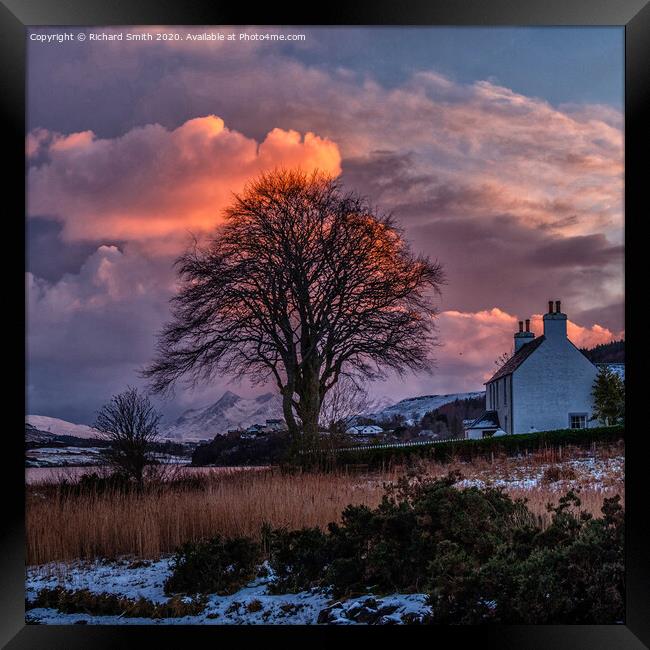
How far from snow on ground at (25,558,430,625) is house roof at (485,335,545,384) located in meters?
3.50

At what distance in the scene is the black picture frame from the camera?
5039mm

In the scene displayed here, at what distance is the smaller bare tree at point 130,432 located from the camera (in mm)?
8289

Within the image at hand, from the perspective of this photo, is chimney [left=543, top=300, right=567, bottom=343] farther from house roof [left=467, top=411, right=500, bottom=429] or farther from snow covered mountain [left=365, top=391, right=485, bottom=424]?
house roof [left=467, top=411, right=500, bottom=429]

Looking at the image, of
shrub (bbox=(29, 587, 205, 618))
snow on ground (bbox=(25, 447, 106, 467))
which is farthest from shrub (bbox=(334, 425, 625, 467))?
shrub (bbox=(29, 587, 205, 618))

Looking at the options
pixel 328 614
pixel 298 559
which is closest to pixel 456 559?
pixel 328 614

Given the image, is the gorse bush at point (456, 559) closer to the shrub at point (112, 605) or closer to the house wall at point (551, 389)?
the shrub at point (112, 605)

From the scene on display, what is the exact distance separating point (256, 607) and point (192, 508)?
2.05m

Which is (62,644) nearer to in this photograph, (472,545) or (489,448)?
(472,545)

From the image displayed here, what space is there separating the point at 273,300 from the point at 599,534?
23.7 feet

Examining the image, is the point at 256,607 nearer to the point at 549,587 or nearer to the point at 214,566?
the point at 214,566

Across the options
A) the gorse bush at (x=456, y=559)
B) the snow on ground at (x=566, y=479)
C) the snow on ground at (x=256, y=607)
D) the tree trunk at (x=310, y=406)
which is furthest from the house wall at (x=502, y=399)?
the snow on ground at (x=256, y=607)

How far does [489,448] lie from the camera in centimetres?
1095

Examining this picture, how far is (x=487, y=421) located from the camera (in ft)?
34.1
